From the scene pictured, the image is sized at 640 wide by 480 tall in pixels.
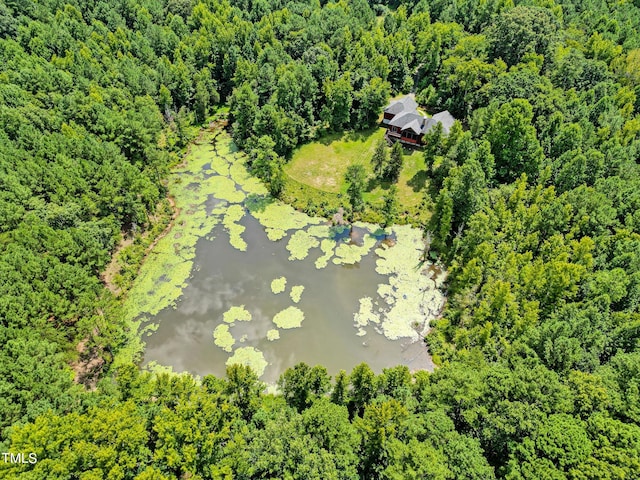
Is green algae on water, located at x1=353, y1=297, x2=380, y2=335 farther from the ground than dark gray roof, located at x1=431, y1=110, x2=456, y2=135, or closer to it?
closer to it

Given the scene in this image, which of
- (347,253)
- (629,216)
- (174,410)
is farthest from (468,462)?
(629,216)

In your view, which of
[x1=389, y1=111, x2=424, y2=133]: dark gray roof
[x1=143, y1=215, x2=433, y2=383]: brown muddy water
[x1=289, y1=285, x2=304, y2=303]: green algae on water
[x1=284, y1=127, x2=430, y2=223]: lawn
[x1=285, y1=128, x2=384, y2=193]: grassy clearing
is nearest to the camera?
[x1=143, y1=215, x2=433, y2=383]: brown muddy water

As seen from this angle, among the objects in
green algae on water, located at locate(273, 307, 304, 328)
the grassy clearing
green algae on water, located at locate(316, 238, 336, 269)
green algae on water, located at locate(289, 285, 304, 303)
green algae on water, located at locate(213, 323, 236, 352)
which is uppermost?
the grassy clearing

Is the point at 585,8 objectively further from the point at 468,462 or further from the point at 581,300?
the point at 468,462

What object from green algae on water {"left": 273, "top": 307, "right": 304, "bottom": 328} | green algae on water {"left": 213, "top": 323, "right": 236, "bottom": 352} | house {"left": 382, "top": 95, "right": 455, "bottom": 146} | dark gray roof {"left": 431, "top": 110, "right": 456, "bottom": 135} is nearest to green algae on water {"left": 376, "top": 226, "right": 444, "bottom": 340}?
green algae on water {"left": 273, "top": 307, "right": 304, "bottom": 328}

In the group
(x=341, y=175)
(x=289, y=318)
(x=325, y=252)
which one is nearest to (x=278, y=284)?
(x=289, y=318)

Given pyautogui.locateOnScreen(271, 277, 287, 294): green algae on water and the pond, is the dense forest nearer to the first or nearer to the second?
the pond

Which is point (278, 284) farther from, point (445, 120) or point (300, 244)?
point (445, 120)
